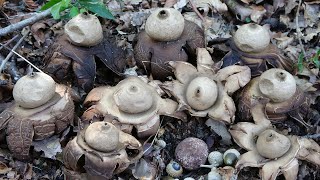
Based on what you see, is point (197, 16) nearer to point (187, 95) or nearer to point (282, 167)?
point (187, 95)

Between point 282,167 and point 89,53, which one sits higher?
point 89,53

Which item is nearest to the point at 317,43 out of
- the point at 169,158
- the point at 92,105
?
the point at 169,158

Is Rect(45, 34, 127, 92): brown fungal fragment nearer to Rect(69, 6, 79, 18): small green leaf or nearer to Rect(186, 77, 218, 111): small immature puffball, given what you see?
Rect(69, 6, 79, 18): small green leaf

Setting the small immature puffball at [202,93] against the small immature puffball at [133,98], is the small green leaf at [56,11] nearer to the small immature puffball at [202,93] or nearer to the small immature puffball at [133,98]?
the small immature puffball at [133,98]

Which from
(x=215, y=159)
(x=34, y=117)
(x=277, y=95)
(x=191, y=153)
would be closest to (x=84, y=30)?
(x=34, y=117)

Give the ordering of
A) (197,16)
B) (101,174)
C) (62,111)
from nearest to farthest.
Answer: (101,174)
(62,111)
(197,16)

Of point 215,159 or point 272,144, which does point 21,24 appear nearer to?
point 215,159
